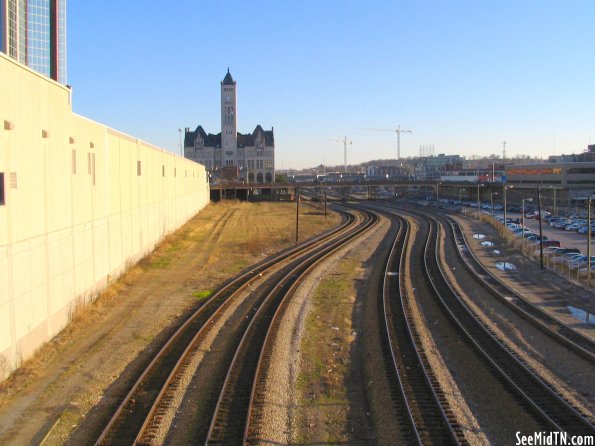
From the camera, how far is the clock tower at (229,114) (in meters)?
158

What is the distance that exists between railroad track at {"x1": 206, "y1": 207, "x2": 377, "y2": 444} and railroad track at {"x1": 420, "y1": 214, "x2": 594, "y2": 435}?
541cm

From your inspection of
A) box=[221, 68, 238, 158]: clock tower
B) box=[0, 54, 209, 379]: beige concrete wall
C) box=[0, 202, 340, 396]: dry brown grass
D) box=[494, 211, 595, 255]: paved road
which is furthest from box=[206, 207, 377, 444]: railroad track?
box=[221, 68, 238, 158]: clock tower

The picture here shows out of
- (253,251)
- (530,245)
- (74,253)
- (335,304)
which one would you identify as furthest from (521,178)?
(74,253)

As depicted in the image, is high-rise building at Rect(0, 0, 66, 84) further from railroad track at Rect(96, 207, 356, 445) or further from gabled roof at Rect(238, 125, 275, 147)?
gabled roof at Rect(238, 125, 275, 147)

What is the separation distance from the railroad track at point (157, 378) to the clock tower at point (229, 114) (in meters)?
138

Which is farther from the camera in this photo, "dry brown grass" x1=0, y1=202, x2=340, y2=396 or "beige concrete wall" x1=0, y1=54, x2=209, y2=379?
"dry brown grass" x1=0, y1=202, x2=340, y2=396

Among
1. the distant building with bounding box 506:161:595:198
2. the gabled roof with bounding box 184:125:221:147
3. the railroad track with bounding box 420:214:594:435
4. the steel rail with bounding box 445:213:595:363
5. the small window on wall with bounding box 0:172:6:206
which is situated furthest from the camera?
the gabled roof with bounding box 184:125:221:147

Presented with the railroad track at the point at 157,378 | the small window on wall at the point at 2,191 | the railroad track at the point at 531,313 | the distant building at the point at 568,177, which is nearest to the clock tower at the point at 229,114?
the distant building at the point at 568,177

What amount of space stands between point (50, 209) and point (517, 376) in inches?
488

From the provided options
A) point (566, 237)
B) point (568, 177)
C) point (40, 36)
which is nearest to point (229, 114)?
point (568, 177)

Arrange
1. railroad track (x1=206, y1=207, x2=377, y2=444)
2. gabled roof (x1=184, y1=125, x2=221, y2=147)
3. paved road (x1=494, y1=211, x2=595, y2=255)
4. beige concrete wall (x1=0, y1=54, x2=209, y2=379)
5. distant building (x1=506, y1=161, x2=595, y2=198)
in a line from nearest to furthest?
railroad track (x1=206, y1=207, x2=377, y2=444), beige concrete wall (x1=0, y1=54, x2=209, y2=379), paved road (x1=494, y1=211, x2=595, y2=255), distant building (x1=506, y1=161, x2=595, y2=198), gabled roof (x1=184, y1=125, x2=221, y2=147)

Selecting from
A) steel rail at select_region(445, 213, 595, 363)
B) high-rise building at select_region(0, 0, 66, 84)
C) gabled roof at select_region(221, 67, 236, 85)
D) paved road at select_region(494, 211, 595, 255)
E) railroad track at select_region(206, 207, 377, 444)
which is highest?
gabled roof at select_region(221, 67, 236, 85)

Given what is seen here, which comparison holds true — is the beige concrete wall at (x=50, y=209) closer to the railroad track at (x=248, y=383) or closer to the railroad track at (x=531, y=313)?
the railroad track at (x=248, y=383)

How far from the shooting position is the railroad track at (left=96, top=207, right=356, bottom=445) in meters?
10.0
